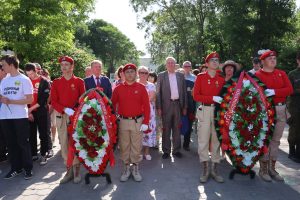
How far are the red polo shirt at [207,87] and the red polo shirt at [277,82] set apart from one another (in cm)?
70

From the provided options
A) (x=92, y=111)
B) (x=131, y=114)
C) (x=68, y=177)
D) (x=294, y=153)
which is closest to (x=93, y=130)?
(x=92, y=111)

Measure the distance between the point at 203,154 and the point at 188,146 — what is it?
2.55m

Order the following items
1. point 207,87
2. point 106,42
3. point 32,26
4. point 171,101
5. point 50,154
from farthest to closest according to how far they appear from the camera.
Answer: point 106,42, point 32,26, point 50,154, point 171,101, point 207,87

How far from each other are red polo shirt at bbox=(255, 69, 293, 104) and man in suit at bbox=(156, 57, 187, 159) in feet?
6.75

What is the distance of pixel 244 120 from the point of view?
5.88 metres

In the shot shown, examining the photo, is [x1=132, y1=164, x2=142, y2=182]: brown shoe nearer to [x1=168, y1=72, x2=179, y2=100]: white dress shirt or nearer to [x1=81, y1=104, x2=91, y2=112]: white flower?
[x1=81, y1=104, x2=91, y2=112]: white flower

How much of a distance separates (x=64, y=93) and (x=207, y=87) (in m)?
2.45

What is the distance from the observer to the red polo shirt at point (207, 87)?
19.9 ft

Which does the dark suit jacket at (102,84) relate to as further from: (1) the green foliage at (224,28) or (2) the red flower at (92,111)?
(1) the green foliage at (224,28)

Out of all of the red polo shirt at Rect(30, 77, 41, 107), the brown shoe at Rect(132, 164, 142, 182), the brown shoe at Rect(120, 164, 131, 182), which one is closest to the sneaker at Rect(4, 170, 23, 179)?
the red polo shirt at Rect(30, 77, 41, 107)

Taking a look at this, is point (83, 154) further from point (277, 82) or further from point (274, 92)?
point (277, 82)

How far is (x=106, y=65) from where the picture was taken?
75188mm

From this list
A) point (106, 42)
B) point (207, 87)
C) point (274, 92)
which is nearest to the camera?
point (274, 92)

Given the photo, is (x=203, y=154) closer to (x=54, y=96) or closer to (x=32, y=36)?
(x=54, y=96)
